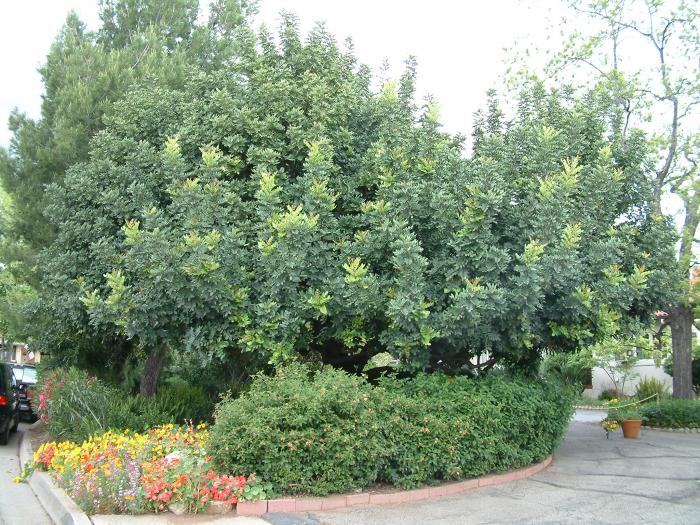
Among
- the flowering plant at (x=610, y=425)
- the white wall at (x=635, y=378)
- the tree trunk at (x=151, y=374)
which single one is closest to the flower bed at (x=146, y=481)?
the tree trunk at (x=151, y=374)

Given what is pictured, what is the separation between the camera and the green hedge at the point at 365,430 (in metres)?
7.27

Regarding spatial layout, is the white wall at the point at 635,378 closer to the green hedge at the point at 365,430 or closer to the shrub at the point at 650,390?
the shrub at the point at 650,390

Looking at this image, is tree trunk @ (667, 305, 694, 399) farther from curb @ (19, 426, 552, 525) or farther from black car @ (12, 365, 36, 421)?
black car @ (12, 365, 36, 421)

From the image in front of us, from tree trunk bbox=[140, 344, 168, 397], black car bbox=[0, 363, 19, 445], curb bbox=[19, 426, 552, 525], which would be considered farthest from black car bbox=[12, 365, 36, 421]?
curb bbox=[19, 426, 552, 525]

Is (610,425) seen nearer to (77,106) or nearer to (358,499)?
(358,499)

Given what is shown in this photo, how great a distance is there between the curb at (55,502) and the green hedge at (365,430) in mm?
1526

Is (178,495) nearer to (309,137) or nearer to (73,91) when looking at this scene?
(309,137)

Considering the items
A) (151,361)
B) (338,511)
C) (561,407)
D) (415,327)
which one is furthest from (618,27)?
(338,511)

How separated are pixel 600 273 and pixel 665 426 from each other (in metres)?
10.9

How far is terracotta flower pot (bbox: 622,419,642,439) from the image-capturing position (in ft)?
51.0

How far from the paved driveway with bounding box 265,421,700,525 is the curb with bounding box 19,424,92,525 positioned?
205 cm

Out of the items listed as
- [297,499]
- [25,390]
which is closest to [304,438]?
[297,499]

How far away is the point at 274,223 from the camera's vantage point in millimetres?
8336

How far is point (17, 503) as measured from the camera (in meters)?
8.33
